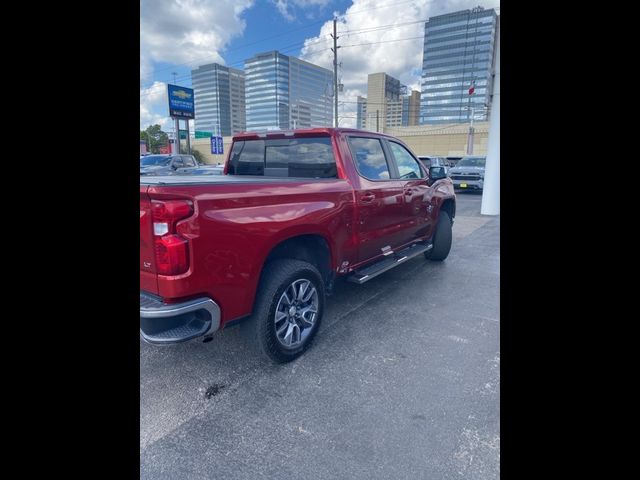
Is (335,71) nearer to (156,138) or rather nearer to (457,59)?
(457,59)

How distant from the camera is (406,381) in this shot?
9.06 ft

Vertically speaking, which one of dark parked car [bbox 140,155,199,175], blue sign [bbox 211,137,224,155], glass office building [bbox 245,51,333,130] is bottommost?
dark parked car [bbox 140,155,199,175]

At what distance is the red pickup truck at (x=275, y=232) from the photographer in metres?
2.23

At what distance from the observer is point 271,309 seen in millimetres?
2781

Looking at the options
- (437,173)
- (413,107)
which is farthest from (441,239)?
(413,107)

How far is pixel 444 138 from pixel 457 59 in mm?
16034

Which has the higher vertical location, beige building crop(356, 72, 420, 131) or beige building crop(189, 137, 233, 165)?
beige building crop(356, 72, 420, 131)

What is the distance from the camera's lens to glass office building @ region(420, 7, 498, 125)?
29328 mm

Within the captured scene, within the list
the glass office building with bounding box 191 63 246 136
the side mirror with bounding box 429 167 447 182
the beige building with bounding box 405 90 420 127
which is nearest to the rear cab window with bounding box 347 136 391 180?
the side mirror with bounding box 429 167 447 182

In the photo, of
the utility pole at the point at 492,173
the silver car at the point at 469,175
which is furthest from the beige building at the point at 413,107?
the utility pole at the point at 492,173

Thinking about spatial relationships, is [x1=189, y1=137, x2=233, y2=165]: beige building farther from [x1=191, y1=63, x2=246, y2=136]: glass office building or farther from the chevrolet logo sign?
the chevrolet logo sign

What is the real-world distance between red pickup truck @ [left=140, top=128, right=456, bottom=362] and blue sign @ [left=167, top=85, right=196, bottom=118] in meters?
26.8
